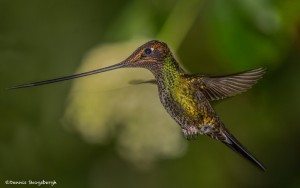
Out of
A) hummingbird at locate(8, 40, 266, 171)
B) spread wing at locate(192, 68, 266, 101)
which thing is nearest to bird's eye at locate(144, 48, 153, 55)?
hummingbird at locate(8, 40, 266, 171)

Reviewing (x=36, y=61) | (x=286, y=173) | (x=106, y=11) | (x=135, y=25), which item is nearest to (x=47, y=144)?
(x=36, y=61)

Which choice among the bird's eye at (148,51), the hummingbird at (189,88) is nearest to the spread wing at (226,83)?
the hummingbird at (189,88)

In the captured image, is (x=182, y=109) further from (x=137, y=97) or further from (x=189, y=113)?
(x=137, y=97)

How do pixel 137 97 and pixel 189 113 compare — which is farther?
pixel 137 97

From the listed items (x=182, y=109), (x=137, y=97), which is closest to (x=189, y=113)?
(x=182, y=109)

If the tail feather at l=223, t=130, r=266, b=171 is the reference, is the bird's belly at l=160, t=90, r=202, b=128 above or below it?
above

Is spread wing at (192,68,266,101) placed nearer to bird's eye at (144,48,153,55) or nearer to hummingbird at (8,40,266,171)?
hummingbird at (8,40,266,171)

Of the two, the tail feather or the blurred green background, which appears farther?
the blurred green background
